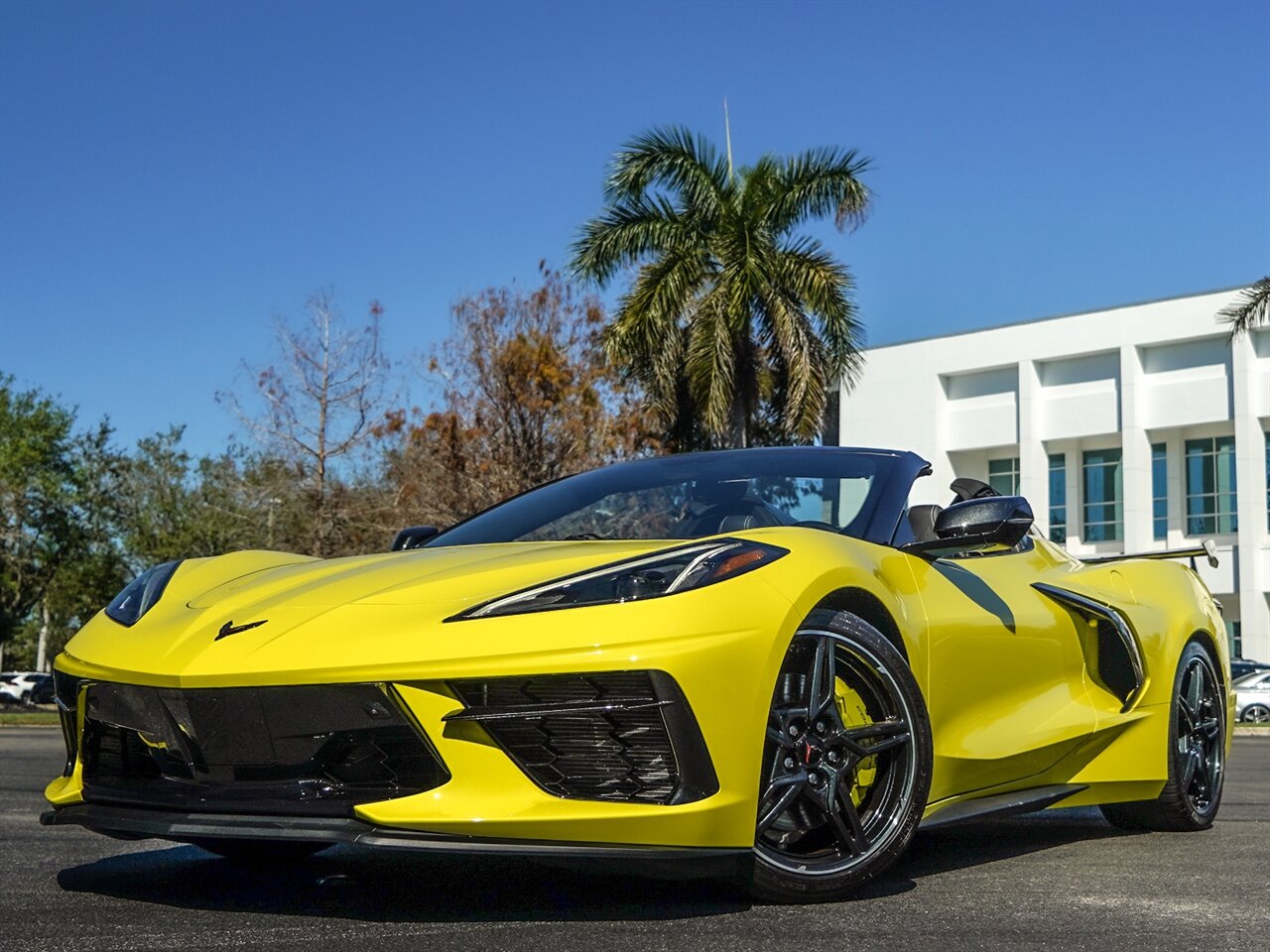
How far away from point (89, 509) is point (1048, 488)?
31.1 m

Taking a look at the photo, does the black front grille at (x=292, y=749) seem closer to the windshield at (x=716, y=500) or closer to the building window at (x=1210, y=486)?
the windshield at (x=716, y=500)

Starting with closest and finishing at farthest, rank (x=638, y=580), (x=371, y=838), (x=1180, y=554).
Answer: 1. (x=371, y=838)
2. (x=638, y=580)
3. (x=1180, y=554)

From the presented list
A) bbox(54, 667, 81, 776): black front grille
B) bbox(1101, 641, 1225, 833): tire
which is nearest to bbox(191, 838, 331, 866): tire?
bbox(54, 667, 81, 776): black front grille

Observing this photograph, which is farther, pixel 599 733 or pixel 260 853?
pixel 260 853

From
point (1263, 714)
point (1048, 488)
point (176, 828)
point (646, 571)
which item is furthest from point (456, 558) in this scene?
point (1048, 488)

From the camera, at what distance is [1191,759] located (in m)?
5.75

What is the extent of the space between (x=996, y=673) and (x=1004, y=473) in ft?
148

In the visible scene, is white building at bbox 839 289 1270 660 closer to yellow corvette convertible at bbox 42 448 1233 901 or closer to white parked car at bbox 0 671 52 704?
white parked car at bbox 0 671 52 704

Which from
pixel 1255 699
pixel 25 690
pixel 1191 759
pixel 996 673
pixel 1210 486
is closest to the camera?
pixel 996 673

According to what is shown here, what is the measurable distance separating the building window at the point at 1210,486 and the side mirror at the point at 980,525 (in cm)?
4107

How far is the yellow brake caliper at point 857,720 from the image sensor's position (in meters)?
3.90

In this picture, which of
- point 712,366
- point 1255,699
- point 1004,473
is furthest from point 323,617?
point 1004,473

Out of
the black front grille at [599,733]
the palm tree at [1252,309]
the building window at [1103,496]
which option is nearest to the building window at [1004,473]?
the building window at [1103,496]

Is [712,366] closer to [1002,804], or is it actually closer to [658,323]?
[658,323]
